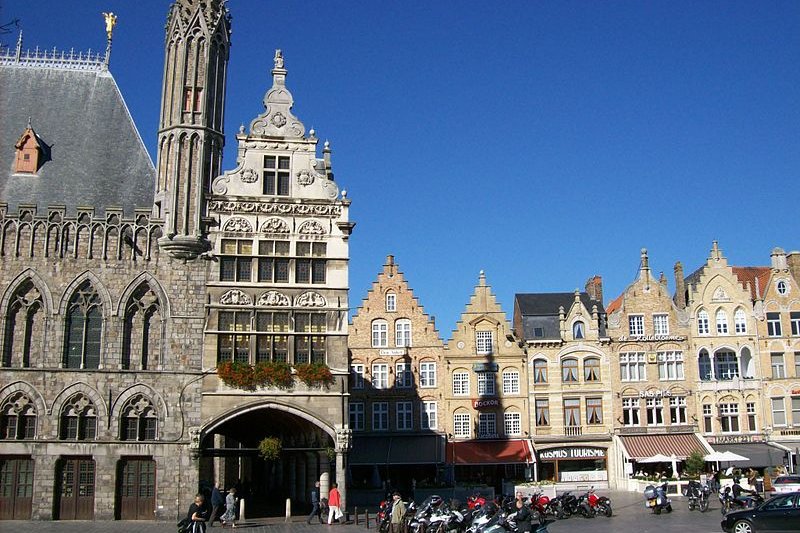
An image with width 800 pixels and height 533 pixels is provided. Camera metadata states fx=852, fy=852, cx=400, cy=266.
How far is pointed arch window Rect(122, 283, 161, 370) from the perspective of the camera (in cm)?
3269

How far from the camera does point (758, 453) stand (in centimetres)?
4381

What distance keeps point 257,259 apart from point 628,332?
75.8 feet

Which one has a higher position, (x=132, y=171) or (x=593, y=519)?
(x=132, y=171)

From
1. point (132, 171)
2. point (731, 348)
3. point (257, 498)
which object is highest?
point (132, 171)

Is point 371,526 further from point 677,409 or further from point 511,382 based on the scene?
point 677,409

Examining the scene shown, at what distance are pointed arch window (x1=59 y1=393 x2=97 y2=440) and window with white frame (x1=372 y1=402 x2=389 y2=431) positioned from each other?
17246 mm

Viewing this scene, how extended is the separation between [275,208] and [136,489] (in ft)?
39.1

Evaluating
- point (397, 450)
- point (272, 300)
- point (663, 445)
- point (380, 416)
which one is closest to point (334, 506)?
point (272, 300)

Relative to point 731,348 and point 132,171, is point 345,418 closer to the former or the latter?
point 132,171

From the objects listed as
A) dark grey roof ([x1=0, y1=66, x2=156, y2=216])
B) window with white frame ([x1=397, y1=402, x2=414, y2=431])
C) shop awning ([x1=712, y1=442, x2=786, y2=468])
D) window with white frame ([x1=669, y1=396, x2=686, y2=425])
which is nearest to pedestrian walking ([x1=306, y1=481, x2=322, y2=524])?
dark grey roof ([x1=0, y1=66, x2=156, y2=216])

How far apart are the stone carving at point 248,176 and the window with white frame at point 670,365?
25129 millimetres

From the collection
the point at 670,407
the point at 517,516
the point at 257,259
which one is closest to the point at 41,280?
the point at 257,259

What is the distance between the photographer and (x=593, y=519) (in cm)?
2952

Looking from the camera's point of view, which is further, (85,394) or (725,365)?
(725,365)
